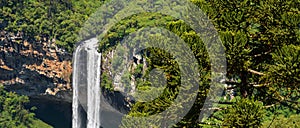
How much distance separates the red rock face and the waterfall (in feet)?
2.85

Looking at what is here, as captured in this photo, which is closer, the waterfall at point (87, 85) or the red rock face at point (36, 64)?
the waterfall at point (87, 85)

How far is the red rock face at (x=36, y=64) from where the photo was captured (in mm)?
21250

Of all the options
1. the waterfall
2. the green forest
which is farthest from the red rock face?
the green forest

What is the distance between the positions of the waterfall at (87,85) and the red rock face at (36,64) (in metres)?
0.87

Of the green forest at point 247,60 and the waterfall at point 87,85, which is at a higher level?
the green forest at point 247,60

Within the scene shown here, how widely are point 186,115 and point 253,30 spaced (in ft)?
3.89

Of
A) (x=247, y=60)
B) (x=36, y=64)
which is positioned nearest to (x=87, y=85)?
(x=36, y=64)

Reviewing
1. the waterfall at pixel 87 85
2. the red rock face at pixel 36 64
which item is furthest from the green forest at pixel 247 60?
the red rock face at pixel 36 64

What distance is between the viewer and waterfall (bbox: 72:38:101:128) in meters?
18.7

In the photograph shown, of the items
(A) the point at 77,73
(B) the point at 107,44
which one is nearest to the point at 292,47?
(B) the point at 107,44

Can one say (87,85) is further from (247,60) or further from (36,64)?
(247,60)

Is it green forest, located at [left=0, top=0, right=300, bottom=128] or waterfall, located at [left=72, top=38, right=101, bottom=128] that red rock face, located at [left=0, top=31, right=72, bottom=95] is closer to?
waterfall, located at [left=72, top=38, right=101, bottom=128]

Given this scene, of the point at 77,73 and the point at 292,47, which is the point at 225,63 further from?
the point at 77,73

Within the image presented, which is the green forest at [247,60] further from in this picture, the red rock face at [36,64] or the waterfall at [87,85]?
the red rock face at [36,64]
